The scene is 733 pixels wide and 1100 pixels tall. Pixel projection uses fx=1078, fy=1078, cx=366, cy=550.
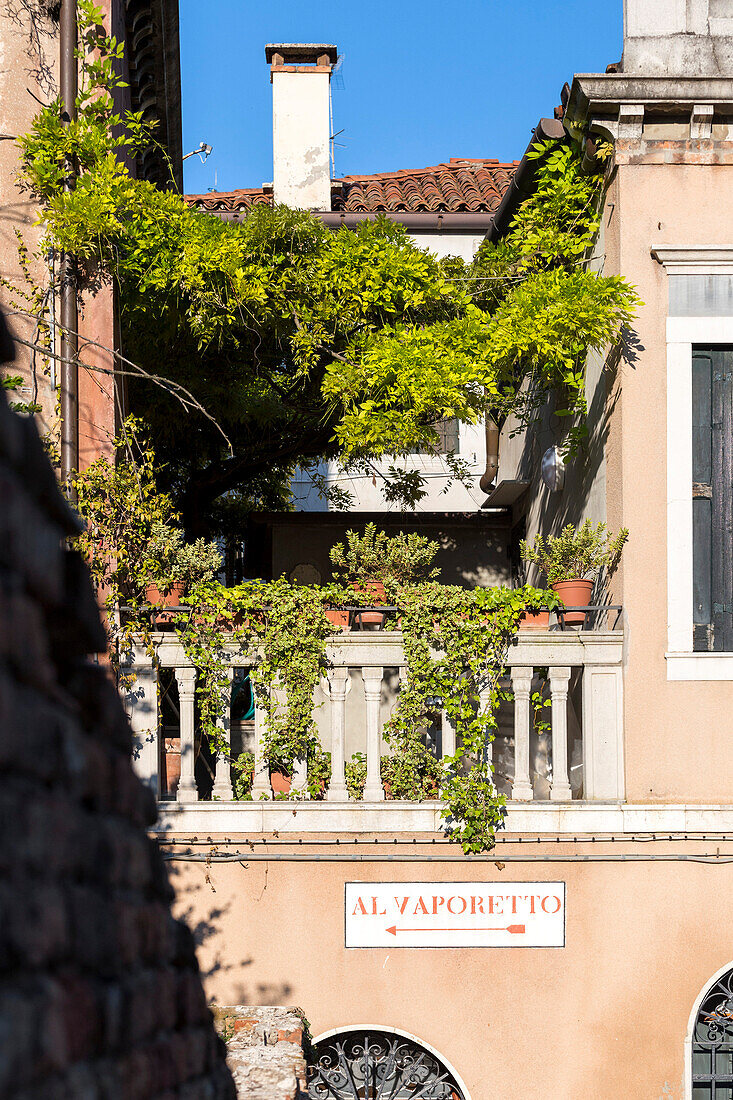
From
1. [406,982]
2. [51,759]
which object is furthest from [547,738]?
[51,759]

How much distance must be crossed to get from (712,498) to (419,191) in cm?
963

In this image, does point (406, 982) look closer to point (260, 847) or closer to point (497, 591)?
point (260, 847)

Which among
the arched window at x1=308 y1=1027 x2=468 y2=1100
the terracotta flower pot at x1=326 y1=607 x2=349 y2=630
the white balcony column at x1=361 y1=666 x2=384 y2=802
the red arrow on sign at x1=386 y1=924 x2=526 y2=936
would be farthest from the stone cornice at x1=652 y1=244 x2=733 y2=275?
the arched window at x1=308 y1=1027 x2=468 y2=1100

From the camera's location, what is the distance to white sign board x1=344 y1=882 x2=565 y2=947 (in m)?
6.65

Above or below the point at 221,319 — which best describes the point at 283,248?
above

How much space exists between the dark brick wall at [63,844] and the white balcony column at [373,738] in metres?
4.58

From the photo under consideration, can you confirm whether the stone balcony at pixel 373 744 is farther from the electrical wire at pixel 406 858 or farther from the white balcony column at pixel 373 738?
the electrical wire at pixel 406 858

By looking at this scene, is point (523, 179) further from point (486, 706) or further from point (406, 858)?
point (406, 858)

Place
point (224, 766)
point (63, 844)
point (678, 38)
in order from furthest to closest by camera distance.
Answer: point (678, 38) < point (224, 766) < point (63, 844)

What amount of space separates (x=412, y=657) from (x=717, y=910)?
246 cm

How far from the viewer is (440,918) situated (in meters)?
6.66

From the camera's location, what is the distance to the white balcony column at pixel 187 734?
6.71 meters

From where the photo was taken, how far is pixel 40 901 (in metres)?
1.56

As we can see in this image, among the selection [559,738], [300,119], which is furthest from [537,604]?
[300,119]
